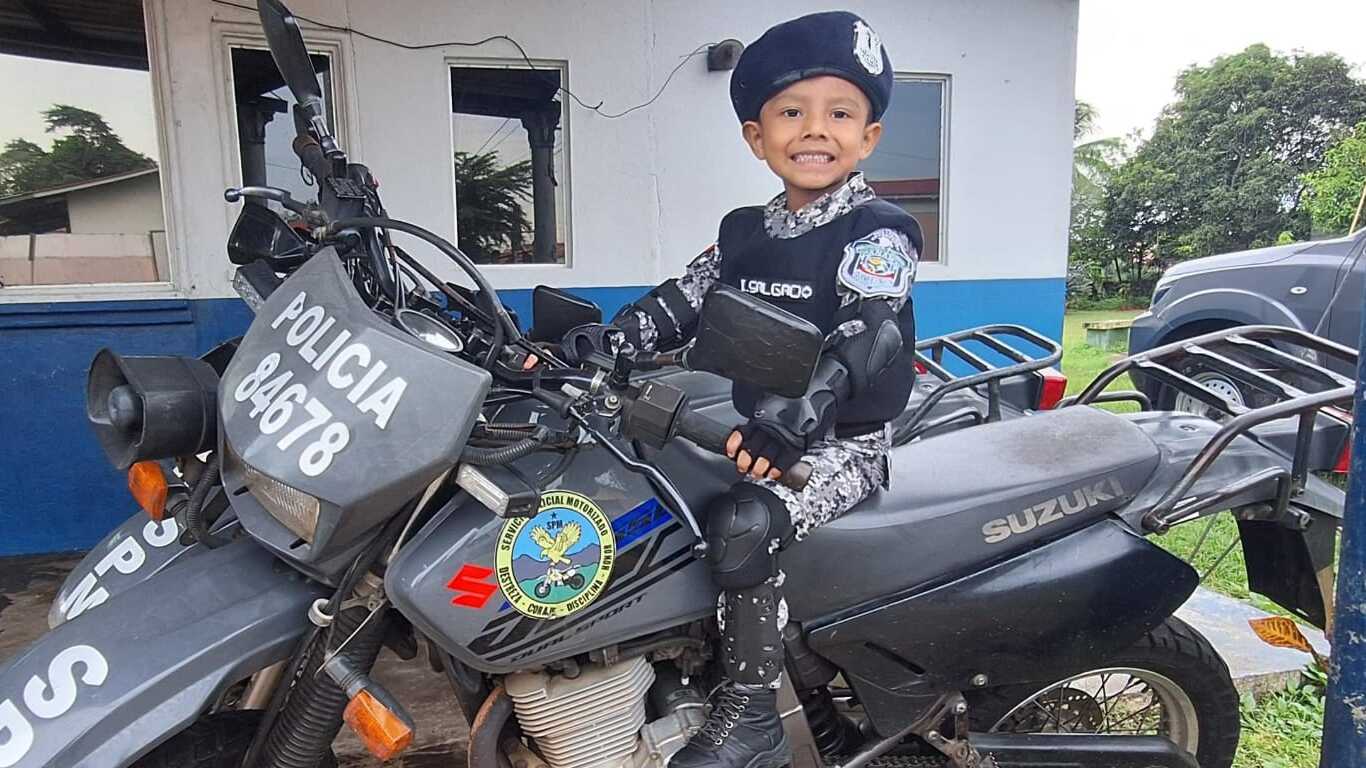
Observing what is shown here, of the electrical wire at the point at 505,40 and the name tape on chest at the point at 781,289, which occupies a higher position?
the electrical wire at the point at 505,40

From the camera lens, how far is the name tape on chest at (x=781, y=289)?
78.2 inches

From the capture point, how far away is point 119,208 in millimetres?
4230

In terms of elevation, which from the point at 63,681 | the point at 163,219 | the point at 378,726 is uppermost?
the point at 163,219

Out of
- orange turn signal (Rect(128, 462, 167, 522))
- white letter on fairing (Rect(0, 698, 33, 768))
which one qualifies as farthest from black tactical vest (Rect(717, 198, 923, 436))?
white letter on fairing (Rect(0, 698, 33, 768))

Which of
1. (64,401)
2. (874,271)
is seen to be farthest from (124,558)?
(64,401)

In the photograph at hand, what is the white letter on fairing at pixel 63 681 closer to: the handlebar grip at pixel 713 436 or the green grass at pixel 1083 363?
the handlebar grip at pixel 713 436

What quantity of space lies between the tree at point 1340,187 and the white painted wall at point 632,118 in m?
18.9

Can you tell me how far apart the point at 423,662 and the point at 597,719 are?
5.71 ft

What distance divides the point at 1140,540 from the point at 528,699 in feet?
4.38

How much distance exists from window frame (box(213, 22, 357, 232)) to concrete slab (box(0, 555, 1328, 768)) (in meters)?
1.74

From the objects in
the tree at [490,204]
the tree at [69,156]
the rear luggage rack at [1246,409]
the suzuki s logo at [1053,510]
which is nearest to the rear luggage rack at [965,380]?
the rear luggage rack at [1246,409]

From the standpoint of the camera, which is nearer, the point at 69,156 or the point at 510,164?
the point at 69,156

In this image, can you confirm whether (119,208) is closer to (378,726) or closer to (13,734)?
(13,734)

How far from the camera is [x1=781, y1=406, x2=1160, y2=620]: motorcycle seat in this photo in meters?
1.83
